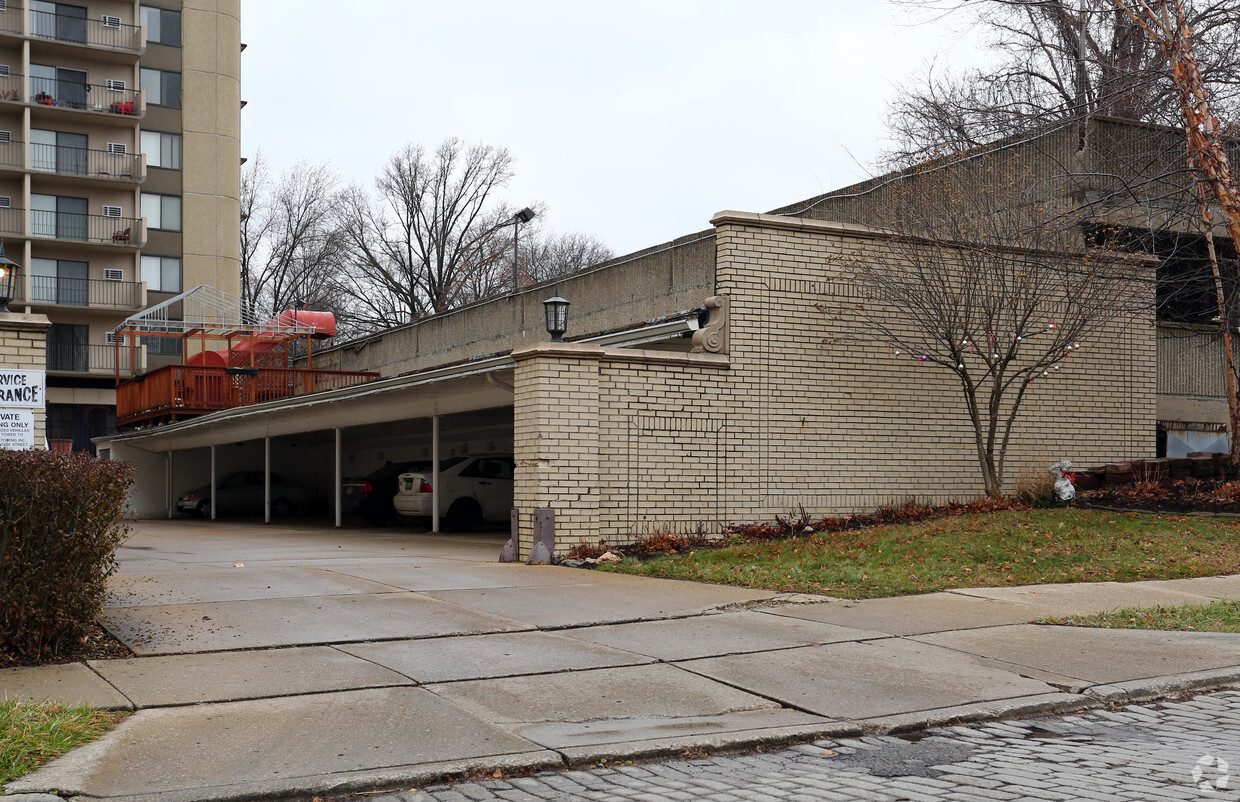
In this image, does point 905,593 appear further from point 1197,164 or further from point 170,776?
point 1197,164

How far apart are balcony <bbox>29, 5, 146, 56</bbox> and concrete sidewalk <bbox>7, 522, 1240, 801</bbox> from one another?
131 feet

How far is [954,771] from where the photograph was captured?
5320 mm

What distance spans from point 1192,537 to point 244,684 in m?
11.0

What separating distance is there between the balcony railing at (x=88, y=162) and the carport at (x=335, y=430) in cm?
1555

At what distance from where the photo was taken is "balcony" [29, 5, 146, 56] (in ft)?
145

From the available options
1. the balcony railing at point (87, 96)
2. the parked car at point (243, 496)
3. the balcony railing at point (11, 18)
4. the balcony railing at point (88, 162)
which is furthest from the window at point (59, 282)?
the parked car at point (243, 496)

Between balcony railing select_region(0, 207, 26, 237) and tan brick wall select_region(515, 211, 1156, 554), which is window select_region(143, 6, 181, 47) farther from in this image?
tan brick wall select_region(515, 211, 1156, 554)

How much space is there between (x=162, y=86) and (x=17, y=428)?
129 ft

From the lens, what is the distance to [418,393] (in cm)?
1861

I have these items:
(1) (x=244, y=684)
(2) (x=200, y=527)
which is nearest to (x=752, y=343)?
(1) (x=244, y=684)

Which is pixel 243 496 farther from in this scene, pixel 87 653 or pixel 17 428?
pixel 87 653

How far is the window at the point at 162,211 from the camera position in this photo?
4600 centimetres

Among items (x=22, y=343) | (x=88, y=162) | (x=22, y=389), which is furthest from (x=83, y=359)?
(x=22, y=389)

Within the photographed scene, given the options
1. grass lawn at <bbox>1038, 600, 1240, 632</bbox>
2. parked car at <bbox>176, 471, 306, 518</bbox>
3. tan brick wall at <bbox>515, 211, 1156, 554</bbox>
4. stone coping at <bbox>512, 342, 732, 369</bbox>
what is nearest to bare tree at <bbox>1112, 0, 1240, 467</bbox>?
tan brick wall at <bbox>515, 211, 1156, 554</bbox>
